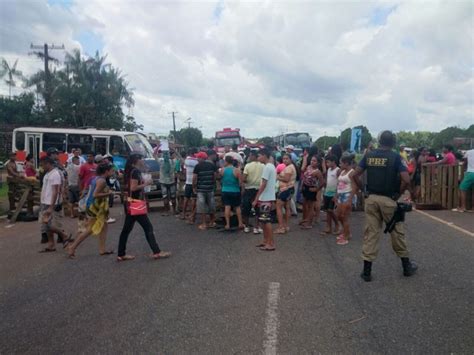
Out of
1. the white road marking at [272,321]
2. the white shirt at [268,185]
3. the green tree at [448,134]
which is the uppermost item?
the green tree at [448,134]

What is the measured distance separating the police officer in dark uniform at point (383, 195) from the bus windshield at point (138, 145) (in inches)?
517

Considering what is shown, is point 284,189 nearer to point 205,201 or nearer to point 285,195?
point 285,195

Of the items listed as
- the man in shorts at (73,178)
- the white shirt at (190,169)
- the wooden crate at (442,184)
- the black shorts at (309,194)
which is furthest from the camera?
the wooden crate at (442,184)

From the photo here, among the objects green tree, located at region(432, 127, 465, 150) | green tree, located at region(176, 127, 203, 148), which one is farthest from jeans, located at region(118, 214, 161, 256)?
green tree, located at region(432, 127, 465, 150)

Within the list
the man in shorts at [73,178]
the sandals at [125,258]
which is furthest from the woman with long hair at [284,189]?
the man in shorts at [73,178]

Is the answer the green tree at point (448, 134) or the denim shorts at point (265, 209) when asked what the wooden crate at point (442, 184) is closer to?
the denim shorts at point (265, 209)

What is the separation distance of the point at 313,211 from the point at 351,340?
224 inches

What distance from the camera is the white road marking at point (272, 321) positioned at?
385cm

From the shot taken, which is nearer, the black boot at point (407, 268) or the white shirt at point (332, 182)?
the black boot at point (407, 268)

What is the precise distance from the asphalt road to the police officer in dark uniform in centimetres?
36

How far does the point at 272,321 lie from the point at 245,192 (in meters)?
4.70

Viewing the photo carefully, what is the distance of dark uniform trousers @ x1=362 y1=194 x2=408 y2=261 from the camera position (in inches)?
221

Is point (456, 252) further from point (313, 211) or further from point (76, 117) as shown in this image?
point (76, 117)

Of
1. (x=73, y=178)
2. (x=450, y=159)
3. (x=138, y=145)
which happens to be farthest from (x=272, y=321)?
(x=138, y=145)
